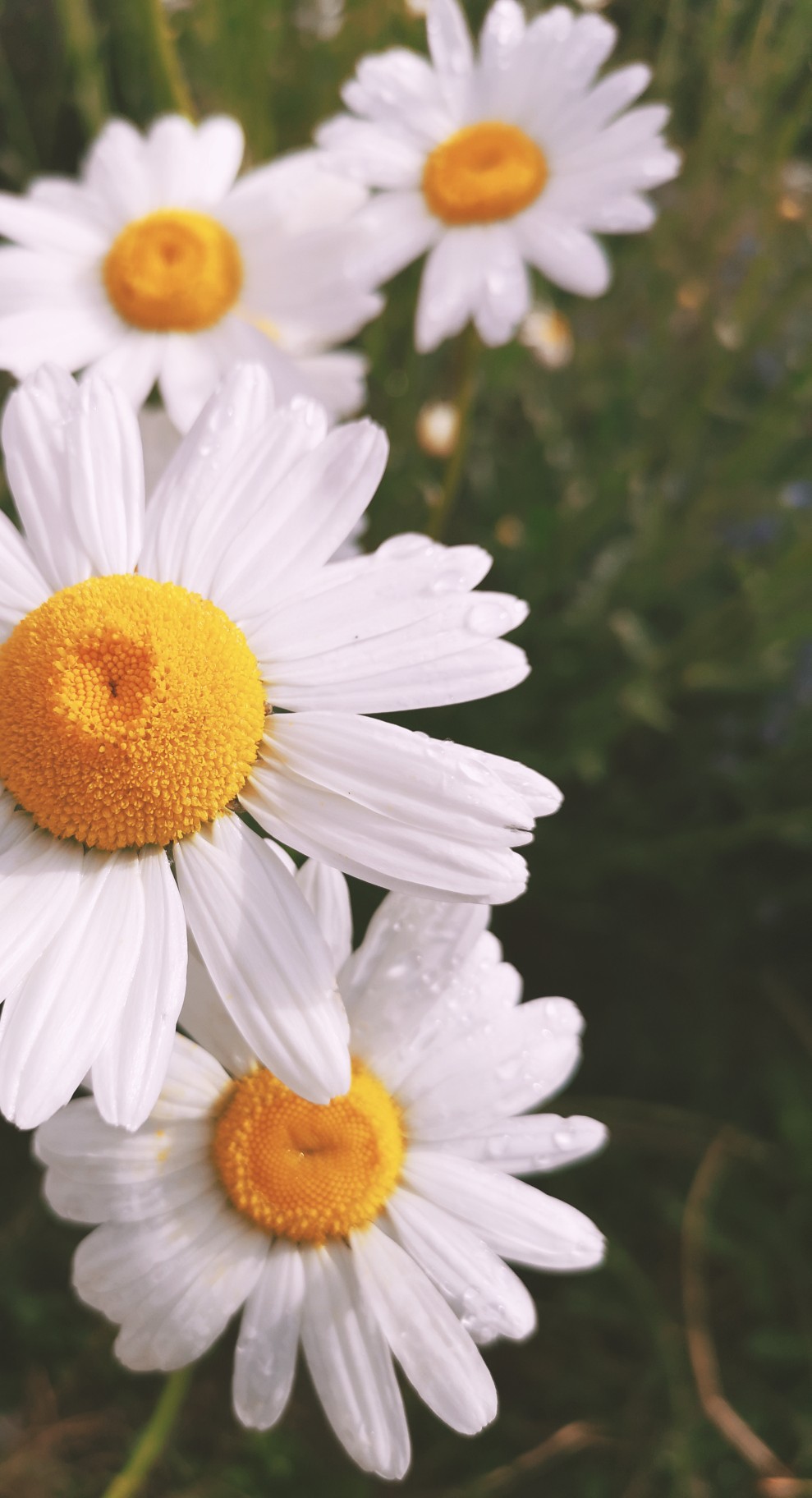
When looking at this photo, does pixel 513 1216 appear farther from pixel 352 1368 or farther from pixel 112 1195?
pixel 112 1195

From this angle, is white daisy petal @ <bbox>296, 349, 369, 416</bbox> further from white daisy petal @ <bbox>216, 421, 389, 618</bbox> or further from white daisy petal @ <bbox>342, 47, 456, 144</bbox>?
white daisy petal @ <bbox>216, 421, 389, 618</bbox>

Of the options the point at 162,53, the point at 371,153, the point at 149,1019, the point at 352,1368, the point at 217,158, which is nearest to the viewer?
the point at 149,1019

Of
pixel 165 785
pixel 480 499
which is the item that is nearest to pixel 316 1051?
pixel 165 785

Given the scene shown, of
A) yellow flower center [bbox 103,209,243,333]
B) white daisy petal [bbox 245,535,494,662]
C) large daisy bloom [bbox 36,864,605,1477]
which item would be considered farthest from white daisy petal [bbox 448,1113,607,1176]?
yellow flower center [bbox 103,209,243,333]

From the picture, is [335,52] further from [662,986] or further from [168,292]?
[662,986]

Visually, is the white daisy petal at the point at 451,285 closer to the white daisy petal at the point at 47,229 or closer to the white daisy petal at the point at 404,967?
the white daisy petal at the point at 47,229

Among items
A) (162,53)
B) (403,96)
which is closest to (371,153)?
(403,96)
